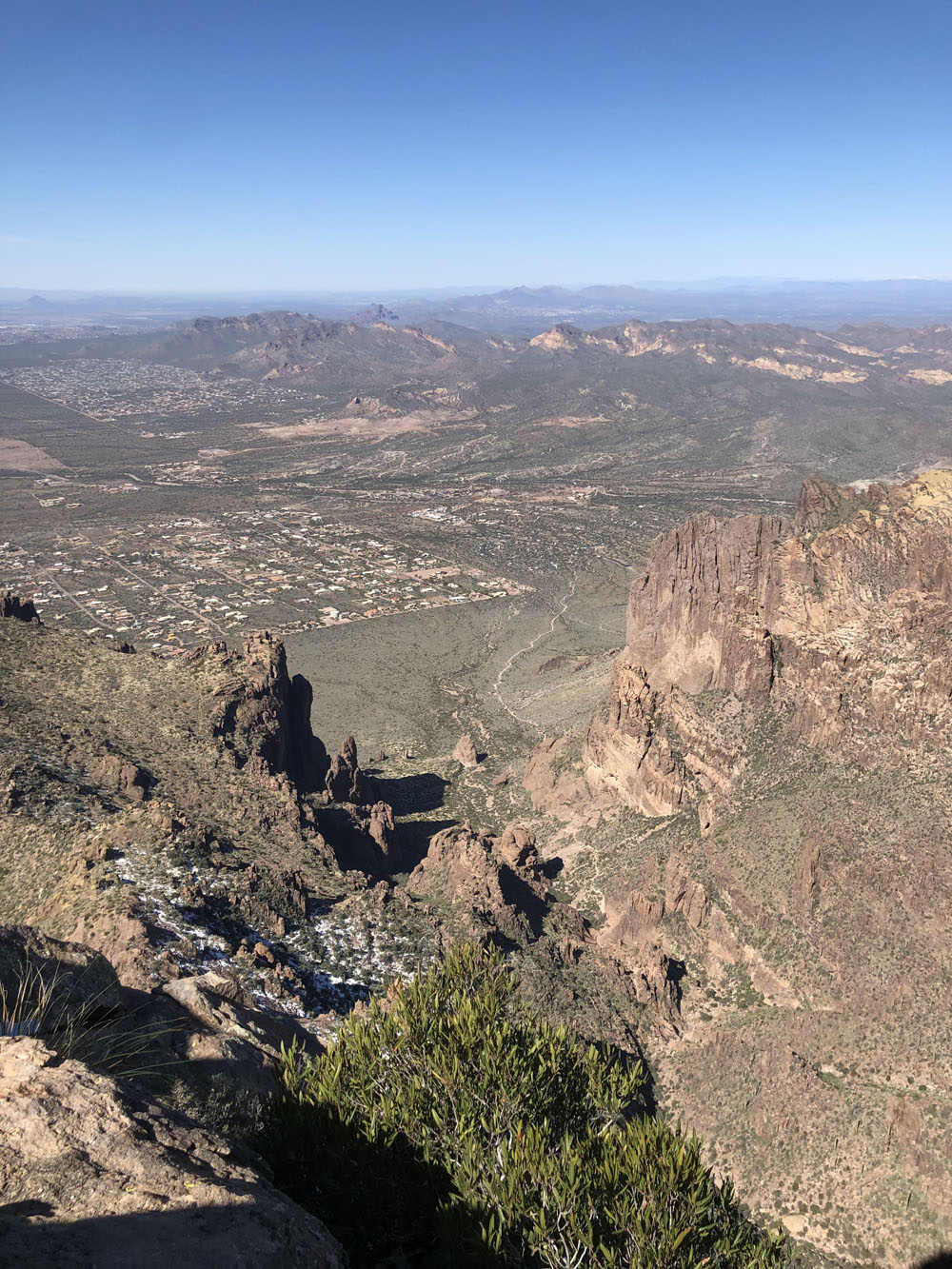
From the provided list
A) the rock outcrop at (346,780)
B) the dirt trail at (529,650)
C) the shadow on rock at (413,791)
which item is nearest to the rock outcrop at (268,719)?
the rock outcrop at (346,780)

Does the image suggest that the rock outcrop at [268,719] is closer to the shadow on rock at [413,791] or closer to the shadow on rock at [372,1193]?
the shadow on rock at [413,791]

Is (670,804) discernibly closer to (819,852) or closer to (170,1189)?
(819,852)

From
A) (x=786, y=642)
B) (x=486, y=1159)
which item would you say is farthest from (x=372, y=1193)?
(x=786, y=642)

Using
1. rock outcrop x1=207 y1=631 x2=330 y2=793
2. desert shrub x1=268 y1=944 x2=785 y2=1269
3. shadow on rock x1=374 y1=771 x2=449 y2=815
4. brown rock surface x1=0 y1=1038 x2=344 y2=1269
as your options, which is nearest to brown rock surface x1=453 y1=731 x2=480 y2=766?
shadow on rock x1=374 y1=771 x2=449 y2=815

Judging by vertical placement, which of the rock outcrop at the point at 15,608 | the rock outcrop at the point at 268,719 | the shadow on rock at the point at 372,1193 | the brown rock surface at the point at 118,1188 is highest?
the brown rock surface at the point at 118,1188

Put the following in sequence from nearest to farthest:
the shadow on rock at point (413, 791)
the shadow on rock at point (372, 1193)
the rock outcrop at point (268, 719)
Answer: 1. the shadow on rock at point (372, 1193)
2. the rock outcrop at point (268, 719)
3. the shadow on rock at point (413, 791)

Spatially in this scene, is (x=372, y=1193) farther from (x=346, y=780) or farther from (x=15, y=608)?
(x=15, y=608)

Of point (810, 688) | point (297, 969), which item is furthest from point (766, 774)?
point (297, 969)

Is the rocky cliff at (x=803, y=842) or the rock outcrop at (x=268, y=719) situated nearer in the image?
the rocky cliff at (x=803, y=842)
